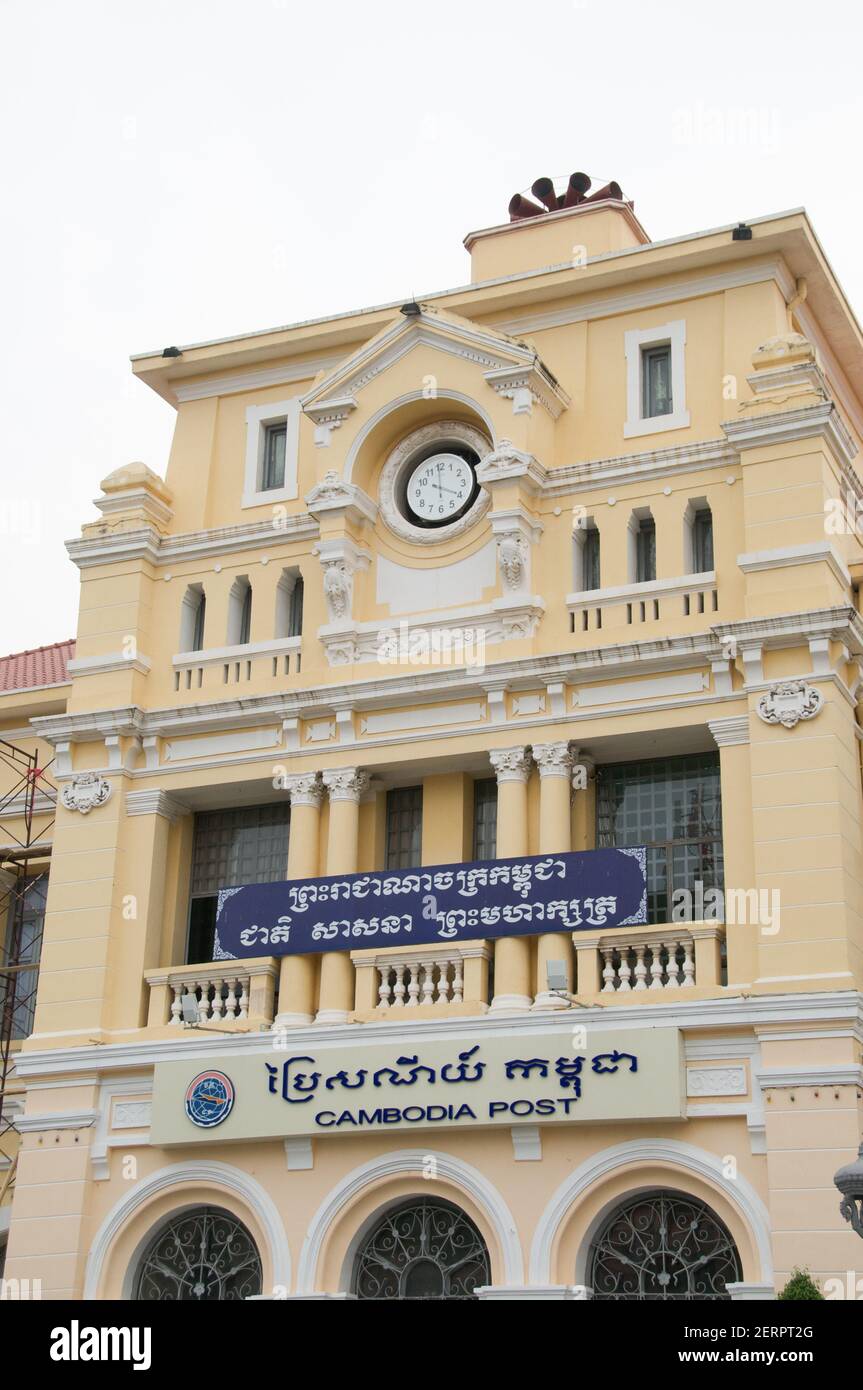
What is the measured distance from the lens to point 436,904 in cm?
2427

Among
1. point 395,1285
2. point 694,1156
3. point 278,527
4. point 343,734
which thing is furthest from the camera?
point 278,527

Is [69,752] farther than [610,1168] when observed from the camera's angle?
Yes

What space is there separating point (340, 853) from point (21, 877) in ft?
24.5

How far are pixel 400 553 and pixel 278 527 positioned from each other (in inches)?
82.1

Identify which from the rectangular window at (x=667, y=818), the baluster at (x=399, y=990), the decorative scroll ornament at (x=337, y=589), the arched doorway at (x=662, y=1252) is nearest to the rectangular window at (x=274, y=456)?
the decorative scroll ornament at (x=337, y=589)

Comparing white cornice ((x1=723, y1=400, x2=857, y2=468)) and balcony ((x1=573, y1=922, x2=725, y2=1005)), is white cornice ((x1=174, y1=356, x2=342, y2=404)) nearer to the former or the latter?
white cornice ((x1=723, y1=400, x2=857, y2=468))

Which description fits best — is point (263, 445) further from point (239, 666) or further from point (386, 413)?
point (239, 666)

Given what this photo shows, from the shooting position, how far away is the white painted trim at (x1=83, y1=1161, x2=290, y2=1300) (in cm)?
2384

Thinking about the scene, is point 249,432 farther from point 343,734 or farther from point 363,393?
point 343,734

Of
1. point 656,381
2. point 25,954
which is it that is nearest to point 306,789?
point 25,954

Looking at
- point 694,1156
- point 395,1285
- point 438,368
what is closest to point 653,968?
point 694,1156

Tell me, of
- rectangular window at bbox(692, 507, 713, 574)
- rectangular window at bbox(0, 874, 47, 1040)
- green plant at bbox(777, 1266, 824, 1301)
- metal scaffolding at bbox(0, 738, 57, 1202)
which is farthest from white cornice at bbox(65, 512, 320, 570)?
green plant at bbox(777, 1266, 824, 1301)

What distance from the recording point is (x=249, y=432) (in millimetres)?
29219
